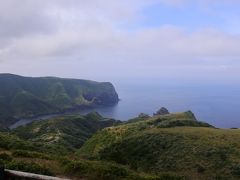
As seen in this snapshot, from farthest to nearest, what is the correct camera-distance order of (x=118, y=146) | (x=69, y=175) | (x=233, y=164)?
(x=118, y=146), (x=233, y=164), (x=69, y=175)

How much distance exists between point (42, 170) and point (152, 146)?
32.1 m

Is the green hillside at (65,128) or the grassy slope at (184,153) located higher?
the grassy slope at (184,153)

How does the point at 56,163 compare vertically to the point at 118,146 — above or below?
above

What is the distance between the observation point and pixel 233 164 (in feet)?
111

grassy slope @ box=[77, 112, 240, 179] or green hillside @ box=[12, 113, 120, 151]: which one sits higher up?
grassy slope @ box=[77, 112, 240, 179]

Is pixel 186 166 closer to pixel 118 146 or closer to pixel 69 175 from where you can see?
pixel 118 146

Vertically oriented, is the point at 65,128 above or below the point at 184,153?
below

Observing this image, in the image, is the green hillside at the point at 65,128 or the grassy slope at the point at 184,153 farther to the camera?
the green hillside at the point at 65,128

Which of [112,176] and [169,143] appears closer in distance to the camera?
[112,176]

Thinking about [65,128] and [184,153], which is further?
[65,128]

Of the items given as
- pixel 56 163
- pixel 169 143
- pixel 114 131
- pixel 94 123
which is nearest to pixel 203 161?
pixel 169 143

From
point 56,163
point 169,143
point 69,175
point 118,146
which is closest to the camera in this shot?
point 69,175

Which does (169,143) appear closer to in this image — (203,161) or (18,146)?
(203,161)

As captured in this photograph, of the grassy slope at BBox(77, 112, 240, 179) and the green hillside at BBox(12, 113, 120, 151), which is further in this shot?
the green hillside at BBox(12, 113, 120, 151)
